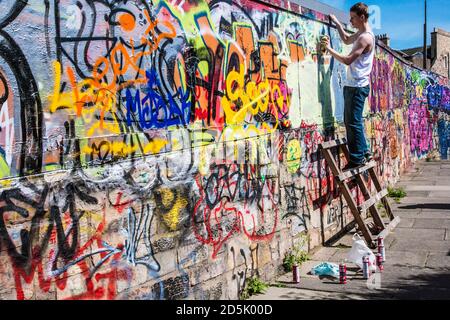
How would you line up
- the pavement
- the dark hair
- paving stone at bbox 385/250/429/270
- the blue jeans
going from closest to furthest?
the pavement → paving stone at bbox 385/250/429/270 → the dark hair → the blue jeans

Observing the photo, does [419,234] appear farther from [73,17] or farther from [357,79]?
[73,17]

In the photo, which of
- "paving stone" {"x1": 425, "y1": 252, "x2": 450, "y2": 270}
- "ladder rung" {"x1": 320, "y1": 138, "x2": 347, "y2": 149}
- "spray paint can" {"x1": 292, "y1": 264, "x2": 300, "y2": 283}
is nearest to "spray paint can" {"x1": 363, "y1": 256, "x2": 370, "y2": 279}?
"spray paint can" {"x1": 292, "y1": 264, "x2": 300, "y2": 283}

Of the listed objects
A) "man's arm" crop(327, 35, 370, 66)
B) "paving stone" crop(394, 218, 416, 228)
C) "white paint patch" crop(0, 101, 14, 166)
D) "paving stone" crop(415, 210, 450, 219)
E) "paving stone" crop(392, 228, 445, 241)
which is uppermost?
"man's arm" crop(327, 35, 370, 66)

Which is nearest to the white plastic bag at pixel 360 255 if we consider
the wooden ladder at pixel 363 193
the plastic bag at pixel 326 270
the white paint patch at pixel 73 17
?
the plastic bag at pixel 326 270

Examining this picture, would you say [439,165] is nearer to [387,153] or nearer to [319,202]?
[387,153]

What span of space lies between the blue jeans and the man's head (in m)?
0.90

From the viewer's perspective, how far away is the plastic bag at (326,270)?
5383 mm

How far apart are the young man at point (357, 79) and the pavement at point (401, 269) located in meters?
1.29

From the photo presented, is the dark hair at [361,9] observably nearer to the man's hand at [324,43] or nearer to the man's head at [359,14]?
the man's head at [359,14]

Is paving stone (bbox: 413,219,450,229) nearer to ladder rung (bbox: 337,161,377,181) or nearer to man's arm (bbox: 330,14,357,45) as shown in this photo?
ladder rung (bbox: 337,161,377,181)

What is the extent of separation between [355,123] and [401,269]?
85.7 inches

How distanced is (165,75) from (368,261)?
9.83 feet

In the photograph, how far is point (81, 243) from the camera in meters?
3.17

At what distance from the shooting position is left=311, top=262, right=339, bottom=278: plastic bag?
5383mm
